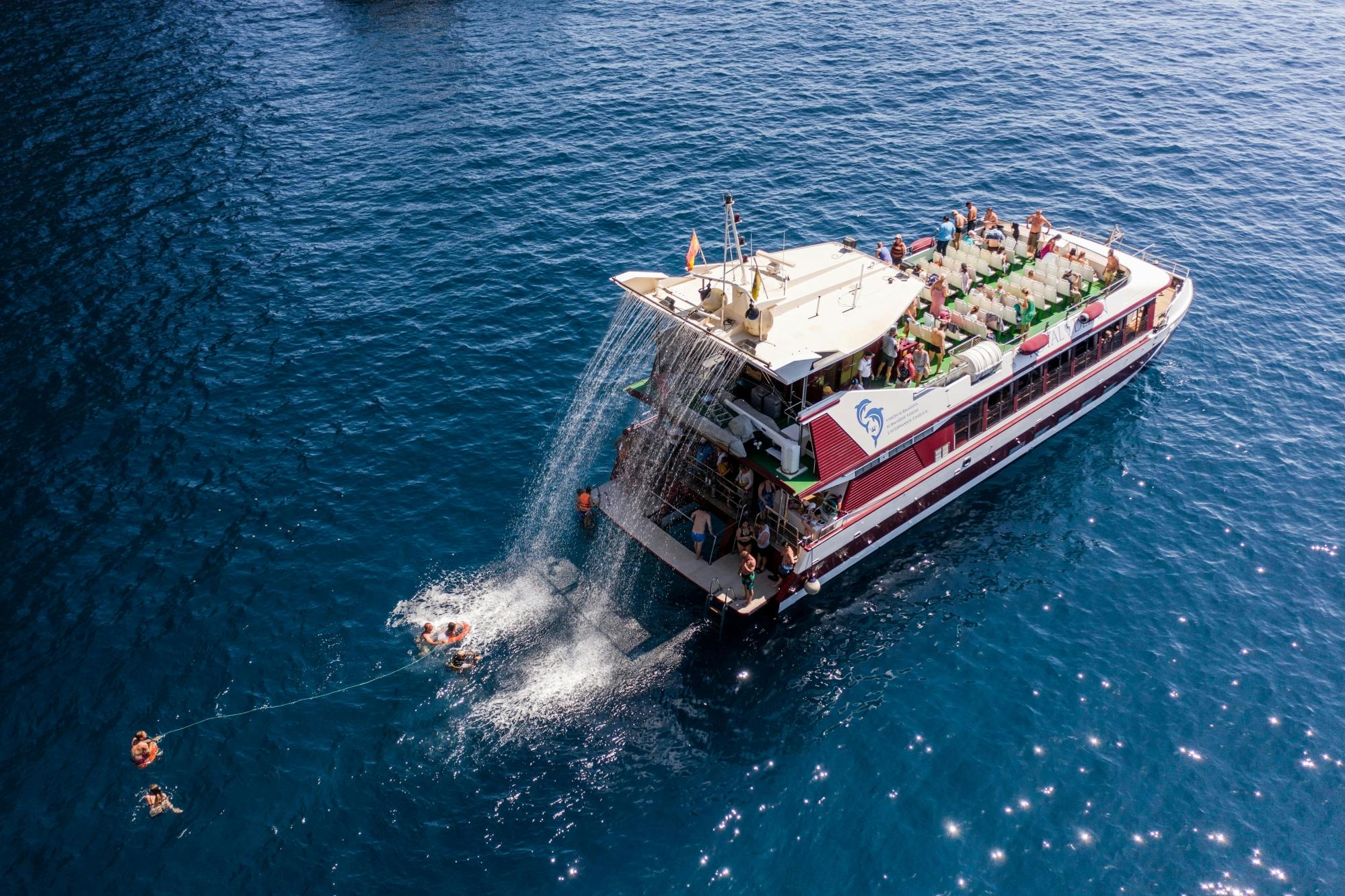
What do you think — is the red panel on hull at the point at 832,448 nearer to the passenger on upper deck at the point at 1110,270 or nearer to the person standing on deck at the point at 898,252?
the person standing on deck at the point at 898,252

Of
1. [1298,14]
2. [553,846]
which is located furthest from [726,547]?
[1298,14]

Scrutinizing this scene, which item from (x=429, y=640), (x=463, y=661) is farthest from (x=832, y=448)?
(x=429, y=640)

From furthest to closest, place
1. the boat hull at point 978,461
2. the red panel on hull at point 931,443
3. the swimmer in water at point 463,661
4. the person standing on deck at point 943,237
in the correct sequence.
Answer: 1. the person standing on deck at point 943,237
2. the red panel on hull at point 931,443
3. the boat hull at point 978,461
4. the swimmer in water at point 463,661

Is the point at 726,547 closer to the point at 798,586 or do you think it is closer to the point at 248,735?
the point at 798,586

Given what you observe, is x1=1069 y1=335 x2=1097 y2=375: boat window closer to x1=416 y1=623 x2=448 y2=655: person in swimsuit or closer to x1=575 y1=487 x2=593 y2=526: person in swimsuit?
x1=575 y1=487 x2=593 y2=526: person in swimsuit

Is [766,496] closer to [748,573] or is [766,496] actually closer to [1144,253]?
[748,573]

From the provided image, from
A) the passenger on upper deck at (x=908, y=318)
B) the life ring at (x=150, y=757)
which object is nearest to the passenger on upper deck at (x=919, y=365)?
the passenger on upper deck at (x=908, y=318)

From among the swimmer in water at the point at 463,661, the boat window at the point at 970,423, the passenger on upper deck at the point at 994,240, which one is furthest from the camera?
the passenger on upper deck at the point at 994,240
